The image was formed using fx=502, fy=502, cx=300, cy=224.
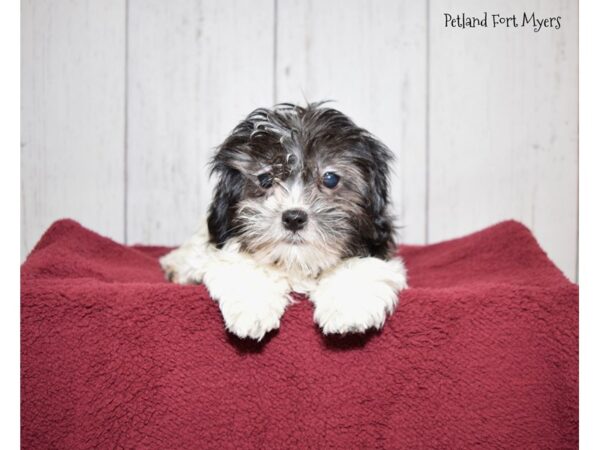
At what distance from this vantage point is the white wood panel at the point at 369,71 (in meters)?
2.40

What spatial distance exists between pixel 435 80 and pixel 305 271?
5.02ft

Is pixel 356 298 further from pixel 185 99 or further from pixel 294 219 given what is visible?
pixel 185 99

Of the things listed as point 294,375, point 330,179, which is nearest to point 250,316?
point 294,375

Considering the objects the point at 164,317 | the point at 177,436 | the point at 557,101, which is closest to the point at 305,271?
the point at 164,317

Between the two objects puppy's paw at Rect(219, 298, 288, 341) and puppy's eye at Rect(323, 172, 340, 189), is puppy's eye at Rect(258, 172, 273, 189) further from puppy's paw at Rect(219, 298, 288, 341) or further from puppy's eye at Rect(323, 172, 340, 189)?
puppy's paw at Rect(219, 298, 288, 341)

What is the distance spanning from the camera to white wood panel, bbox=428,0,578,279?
2.13 m

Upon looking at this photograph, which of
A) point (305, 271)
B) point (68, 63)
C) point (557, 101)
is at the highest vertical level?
point (68, 63)

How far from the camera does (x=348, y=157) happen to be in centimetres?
189

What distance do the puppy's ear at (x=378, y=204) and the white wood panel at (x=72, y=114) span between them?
1.23 m

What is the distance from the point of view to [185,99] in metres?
2.67

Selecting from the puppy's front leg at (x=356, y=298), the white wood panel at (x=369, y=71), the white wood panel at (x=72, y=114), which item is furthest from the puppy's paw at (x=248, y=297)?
the white wood panel at (x=369, y=71)

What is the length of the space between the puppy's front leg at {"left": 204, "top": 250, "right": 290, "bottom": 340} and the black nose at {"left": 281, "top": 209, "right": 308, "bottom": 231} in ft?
0.58
